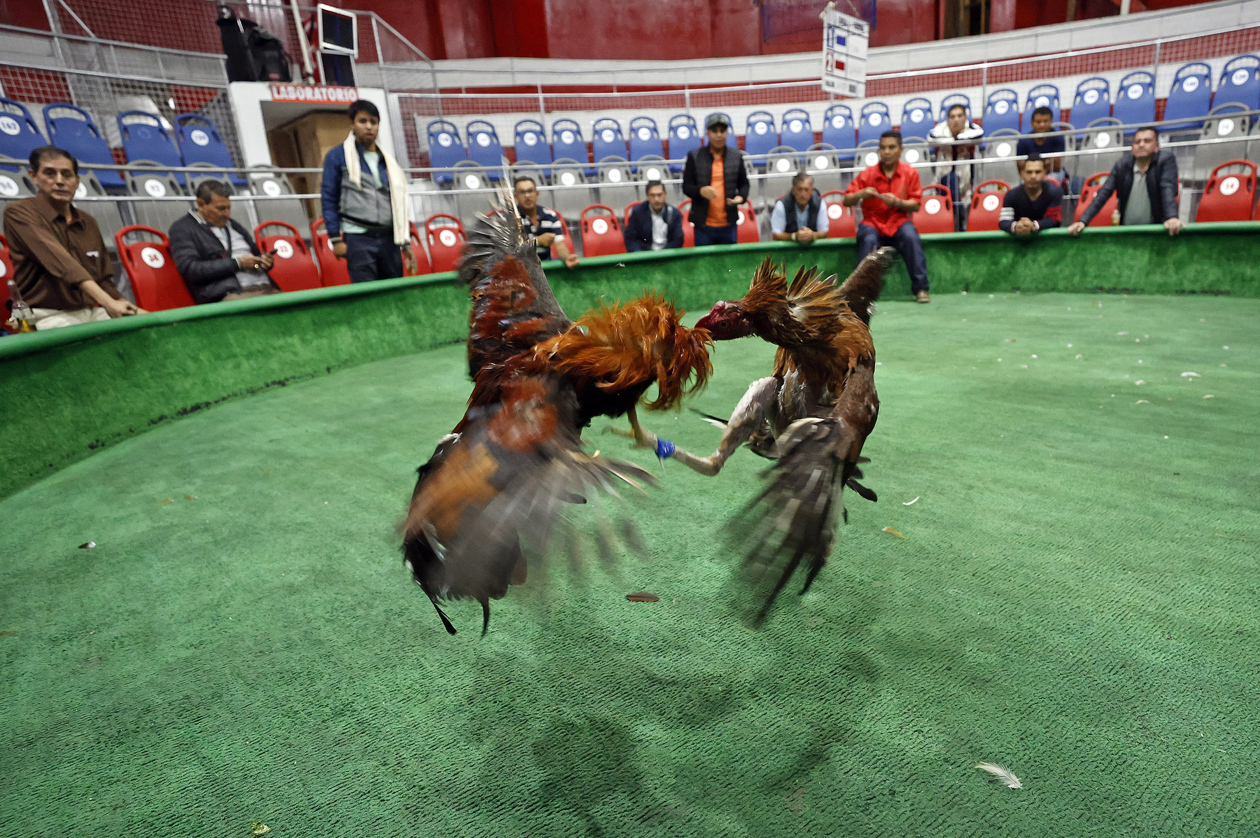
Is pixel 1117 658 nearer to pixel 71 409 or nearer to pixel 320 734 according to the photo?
pixel 320 734

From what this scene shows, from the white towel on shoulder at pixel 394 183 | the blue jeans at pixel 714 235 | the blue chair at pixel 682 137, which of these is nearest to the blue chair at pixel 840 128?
the blue chair at pixel 682 137

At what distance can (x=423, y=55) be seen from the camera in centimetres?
1352

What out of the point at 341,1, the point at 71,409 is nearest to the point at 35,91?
the point at 341,1

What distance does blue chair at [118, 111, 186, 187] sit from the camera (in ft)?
27.5

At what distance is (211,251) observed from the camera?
4.70 metres

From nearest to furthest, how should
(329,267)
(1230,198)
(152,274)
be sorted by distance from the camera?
(152,274) < (329,267) < (1230,198)

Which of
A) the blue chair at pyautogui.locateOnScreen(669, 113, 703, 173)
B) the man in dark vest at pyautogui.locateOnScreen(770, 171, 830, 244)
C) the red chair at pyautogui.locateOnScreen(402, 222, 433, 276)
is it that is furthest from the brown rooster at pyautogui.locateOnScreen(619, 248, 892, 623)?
the blue chair at pyautogui.locateOnScreen(669, 113, 703, 173)

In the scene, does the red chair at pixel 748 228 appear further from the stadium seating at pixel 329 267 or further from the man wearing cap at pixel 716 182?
the stadium seating at pixel 329 267

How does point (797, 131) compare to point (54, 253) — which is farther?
point (797, 131)

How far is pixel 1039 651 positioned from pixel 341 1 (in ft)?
55.8

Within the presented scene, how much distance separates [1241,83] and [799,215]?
815cm

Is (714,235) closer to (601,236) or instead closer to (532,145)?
(601,236)

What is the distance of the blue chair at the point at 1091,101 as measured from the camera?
33.9ft

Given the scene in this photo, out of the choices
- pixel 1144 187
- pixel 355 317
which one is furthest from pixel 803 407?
pixel 1144 187
